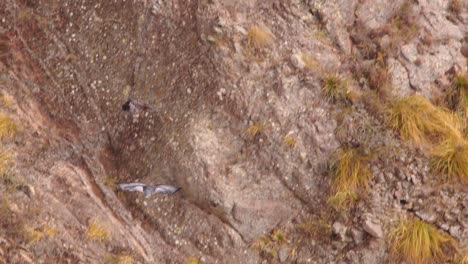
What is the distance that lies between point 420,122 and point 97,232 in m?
3.28

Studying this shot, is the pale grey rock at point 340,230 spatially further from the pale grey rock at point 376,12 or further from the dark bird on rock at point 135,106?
the pale grey rock at point 376,12

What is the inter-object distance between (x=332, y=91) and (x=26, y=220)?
317 centimetres

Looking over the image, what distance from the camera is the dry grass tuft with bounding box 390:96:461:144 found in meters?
5.41

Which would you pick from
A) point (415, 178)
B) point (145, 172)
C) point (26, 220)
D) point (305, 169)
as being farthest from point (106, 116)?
point (415, 178)

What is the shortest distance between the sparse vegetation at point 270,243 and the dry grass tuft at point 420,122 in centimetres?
156

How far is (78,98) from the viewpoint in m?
5.69

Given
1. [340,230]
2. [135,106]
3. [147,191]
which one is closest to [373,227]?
[340,230]

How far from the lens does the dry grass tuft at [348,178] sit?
209 inches

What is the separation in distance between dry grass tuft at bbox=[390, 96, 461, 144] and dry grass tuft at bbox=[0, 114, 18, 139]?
3722 mm

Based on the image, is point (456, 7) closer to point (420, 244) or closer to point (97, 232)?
point (420, 244)

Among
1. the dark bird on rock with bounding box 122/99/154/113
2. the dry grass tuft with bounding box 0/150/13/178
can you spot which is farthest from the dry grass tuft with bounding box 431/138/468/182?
the dry grass tuft with bounding box 0/150/13/178

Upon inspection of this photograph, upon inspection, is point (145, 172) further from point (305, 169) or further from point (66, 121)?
point (305, 169)

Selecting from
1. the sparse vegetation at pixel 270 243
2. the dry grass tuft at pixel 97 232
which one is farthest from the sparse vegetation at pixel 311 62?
the dry grass tuft at pixel 97 232

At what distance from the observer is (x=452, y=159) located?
17.2ft
